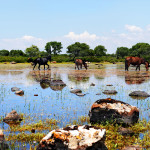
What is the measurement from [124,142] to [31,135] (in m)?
2.48

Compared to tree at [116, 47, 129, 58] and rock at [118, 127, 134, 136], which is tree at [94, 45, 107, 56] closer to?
tree at [116, 47, 129, 58]

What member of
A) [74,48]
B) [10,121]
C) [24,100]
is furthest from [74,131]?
[74,48]

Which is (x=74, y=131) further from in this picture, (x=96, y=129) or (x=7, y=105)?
(x=7, y=105)

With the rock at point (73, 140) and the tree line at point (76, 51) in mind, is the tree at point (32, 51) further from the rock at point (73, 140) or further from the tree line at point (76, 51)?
the rock at point (73, 140)

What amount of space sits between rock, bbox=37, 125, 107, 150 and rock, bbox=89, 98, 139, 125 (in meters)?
2.24

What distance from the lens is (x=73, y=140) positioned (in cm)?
403

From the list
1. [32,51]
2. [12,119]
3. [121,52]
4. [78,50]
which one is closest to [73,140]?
[12,119]

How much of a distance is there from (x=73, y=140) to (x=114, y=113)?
2.79 meters

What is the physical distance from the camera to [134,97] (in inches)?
429

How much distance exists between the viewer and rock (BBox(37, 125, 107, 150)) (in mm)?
3943

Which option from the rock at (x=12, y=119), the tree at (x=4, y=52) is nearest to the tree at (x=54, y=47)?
the tree at (x=4, y=52)

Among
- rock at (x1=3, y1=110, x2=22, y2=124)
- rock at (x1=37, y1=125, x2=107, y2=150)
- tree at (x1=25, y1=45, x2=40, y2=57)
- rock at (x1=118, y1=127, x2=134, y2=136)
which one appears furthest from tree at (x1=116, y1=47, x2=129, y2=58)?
rock at (x1=37, y1=125, x2=107, y2=150)

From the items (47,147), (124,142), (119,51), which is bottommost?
(124,142)

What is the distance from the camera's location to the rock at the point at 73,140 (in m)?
3.94
